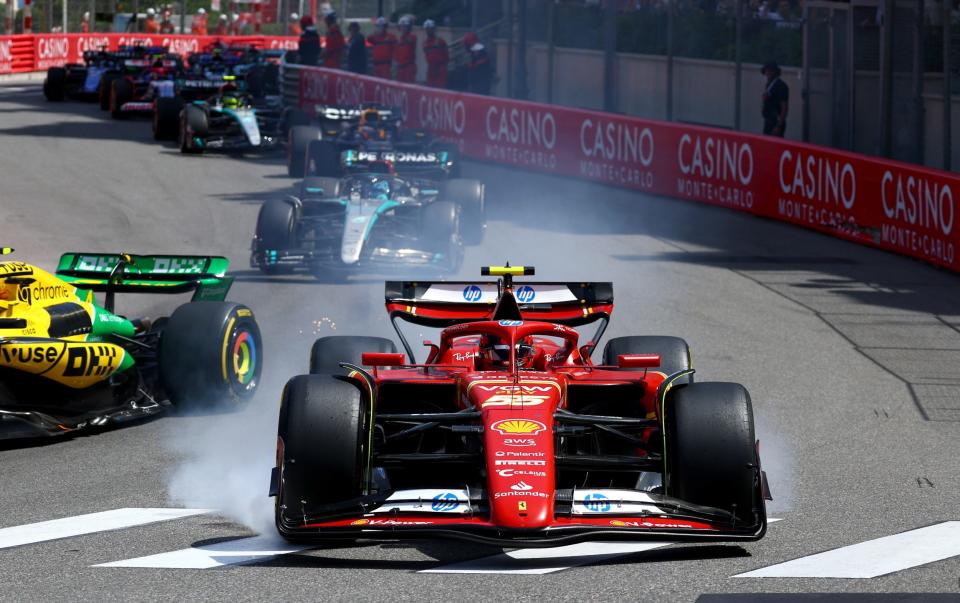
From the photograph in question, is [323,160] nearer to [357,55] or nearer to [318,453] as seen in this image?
[318,453]

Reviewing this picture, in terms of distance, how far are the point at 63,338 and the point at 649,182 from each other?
1641cm

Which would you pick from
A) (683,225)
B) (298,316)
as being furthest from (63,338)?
(683,225)

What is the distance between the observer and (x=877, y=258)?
19.2 meters

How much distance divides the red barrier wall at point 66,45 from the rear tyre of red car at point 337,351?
164 feet

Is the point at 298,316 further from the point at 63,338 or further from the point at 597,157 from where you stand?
the point at 597,157

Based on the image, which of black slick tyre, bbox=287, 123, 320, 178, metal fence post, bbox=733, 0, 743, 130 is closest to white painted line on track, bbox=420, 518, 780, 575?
black slick tyre, bbox=287, 123, 320, 178

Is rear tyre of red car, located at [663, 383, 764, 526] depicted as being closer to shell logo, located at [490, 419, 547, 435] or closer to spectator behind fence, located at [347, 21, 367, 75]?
shell logo, located at [490, 419, 547, 435]

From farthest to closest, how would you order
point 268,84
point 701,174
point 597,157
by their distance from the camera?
point 268,84
point 597,157
point 701,174

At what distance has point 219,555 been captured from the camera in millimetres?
7191

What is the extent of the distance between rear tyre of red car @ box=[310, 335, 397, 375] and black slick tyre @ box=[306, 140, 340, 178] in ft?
42.9

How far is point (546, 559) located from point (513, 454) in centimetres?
48

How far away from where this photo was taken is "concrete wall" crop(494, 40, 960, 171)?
24.4 metres

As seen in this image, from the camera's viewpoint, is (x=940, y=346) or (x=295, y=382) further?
(x=940, y=346)

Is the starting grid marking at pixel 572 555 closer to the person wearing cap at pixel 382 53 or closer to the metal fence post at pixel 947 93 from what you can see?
the metal fence post at pixel 947 93
